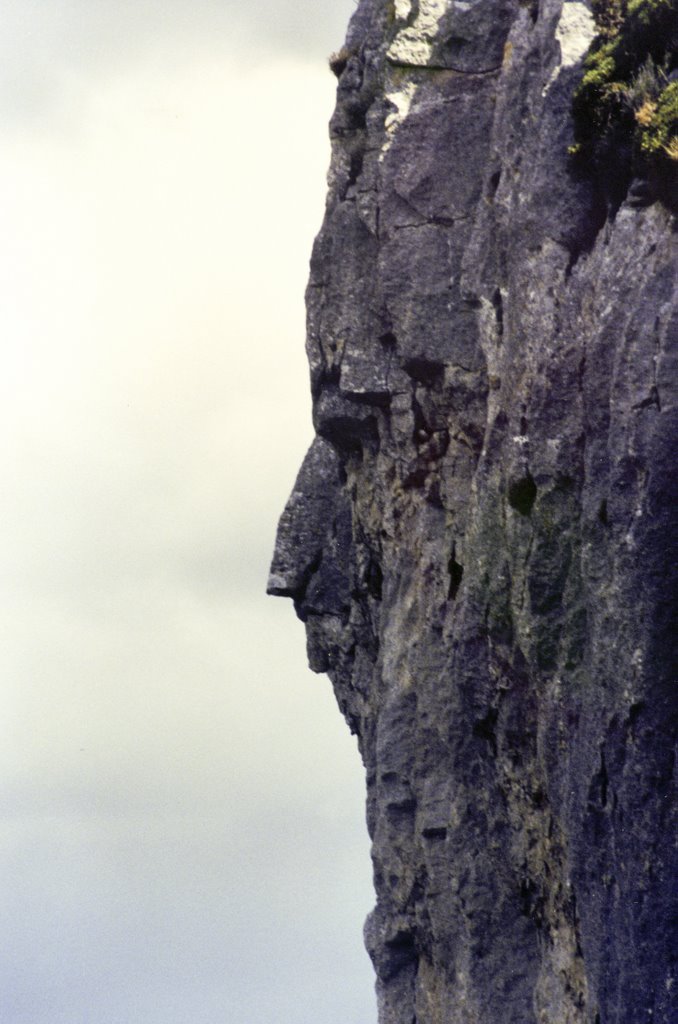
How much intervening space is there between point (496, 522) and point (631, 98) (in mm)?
8220

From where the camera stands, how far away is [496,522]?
2597cm

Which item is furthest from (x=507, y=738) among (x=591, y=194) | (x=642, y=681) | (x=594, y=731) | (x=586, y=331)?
(x=591, y=194)

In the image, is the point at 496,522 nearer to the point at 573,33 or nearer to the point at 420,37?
the point at 573,33

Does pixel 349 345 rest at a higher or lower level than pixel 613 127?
higher

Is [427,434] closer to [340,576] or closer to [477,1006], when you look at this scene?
[340,576]

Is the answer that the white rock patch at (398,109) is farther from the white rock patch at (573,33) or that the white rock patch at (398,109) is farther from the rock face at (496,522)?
the white rock patch at (573,33)

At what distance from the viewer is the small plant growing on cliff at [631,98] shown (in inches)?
838

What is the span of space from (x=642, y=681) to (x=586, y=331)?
6227 mm

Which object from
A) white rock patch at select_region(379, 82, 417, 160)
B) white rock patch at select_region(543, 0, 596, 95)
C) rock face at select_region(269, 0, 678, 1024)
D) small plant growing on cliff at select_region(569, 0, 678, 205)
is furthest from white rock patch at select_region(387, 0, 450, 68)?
small plant growing on cliff at select_region(569, 0, 678, 205)

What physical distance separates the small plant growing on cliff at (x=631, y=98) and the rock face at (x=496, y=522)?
1.87 feet

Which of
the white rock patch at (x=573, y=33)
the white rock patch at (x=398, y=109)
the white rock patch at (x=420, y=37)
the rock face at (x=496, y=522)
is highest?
the white rock patch at (x=420, y=37)

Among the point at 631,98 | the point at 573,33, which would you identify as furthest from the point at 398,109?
the point at 631,98

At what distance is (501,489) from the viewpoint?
25641mm

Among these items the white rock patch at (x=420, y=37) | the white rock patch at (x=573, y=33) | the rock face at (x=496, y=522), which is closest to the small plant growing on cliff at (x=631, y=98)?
the white rock patch at (x=573, y=33)
